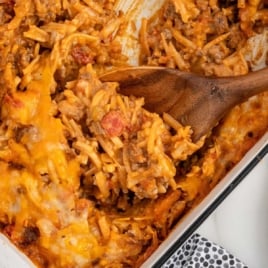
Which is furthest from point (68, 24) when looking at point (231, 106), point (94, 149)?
point (231, 106)

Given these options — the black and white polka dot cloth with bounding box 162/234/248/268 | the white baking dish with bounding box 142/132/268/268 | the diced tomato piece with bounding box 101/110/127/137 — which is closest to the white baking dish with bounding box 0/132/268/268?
the white baking dish with bounding box 142/132/268/268

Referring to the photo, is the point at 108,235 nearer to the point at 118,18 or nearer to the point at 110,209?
the point at 110,209

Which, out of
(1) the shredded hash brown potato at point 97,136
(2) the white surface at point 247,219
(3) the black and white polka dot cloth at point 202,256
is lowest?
(3) the black and white polka dot cloth at point 202,256

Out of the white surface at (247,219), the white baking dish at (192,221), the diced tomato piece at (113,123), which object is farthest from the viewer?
the diced tomato piece at (113,123)

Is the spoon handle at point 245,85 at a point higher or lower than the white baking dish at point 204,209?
higher

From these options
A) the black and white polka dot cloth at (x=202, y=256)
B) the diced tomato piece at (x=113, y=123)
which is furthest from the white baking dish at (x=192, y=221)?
the diced tomato piece at (x=113, y=123)

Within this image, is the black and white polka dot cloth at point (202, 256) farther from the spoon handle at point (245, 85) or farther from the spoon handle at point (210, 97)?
the spoon handle at point (245, 85)
